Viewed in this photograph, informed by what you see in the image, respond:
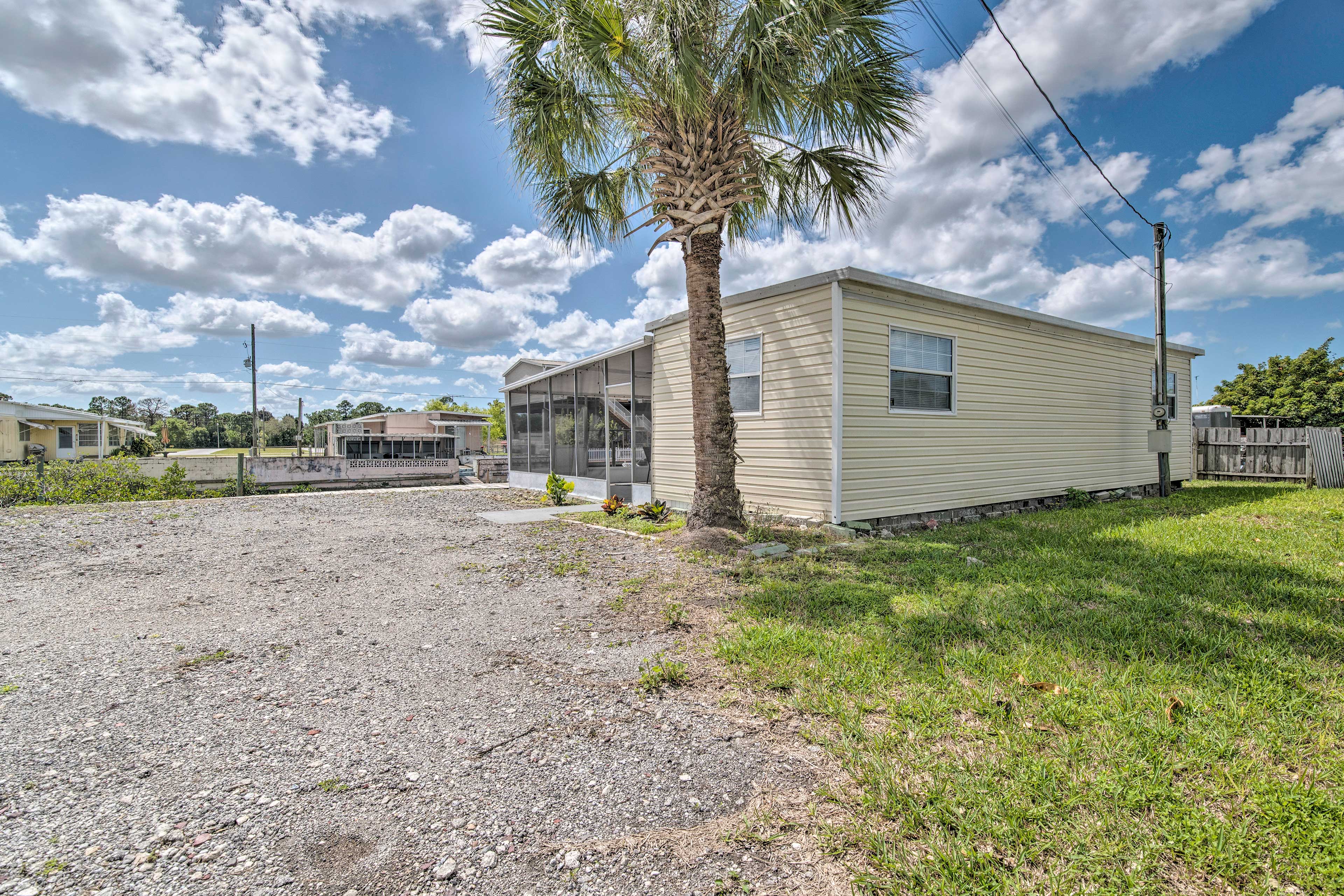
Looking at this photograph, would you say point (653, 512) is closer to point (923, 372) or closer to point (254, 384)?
point (923, 372)

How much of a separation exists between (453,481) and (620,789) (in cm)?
1604

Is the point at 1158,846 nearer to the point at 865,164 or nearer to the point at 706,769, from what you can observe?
the point at 706,769

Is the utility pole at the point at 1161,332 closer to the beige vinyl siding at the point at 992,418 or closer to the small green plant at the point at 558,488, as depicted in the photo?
the beige vinyl siding at the point at 992,418

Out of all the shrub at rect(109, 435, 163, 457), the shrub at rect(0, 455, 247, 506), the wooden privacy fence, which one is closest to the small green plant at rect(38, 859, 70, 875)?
the shrub at rect(0, 455, 247, 506)

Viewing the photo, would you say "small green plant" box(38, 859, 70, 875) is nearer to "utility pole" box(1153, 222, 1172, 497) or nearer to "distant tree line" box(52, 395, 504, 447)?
"utility pole" box(1153, 222, 1172, 497)

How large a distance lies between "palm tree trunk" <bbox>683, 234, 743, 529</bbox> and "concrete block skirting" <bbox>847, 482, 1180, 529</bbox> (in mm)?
1890

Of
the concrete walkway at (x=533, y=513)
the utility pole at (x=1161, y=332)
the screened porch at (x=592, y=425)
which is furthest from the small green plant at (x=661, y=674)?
the utility pole at (x=1161, y=332)

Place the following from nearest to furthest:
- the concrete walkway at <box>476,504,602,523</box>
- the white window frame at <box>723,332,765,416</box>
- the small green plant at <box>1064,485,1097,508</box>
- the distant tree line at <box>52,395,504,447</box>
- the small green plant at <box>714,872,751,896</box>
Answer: the small green plant at <box>714,872,751,896</box> < the white window frame at <box>723,332,765,416</box> < the concrete walkway at <box>476,504,602,523</box> < the small green plant at <box>1064,485,1097,508</box> < the distant tree line at <box>52,395,504,447</box>

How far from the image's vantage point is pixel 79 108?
9281 mm

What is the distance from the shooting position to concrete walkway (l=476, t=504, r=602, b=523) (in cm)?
882

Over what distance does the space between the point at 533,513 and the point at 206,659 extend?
634 centimetres

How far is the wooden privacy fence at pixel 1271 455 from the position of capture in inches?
451

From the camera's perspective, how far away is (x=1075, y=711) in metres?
2.39

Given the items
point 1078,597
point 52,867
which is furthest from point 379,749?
point 1078,597
